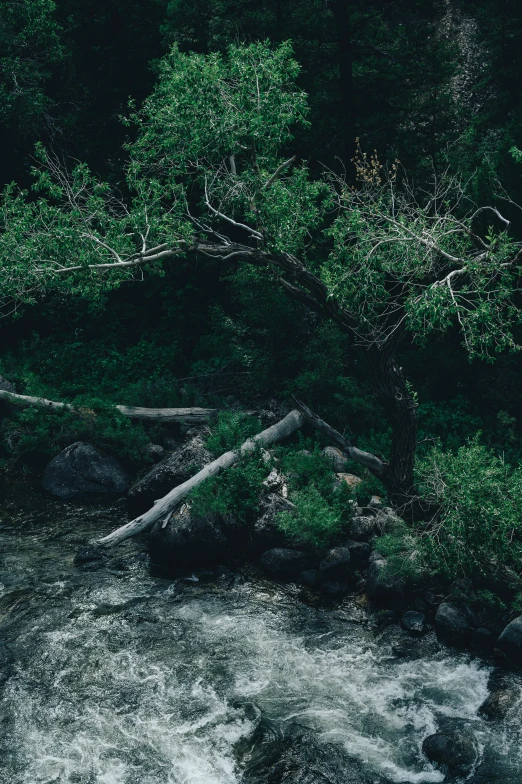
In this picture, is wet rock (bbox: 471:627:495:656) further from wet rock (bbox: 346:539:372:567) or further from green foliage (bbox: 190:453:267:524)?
green foliage (bbox: 190:453:267:524)

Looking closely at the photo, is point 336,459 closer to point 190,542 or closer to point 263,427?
point 263,427

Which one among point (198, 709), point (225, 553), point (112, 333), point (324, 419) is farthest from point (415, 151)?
point (198, 709)

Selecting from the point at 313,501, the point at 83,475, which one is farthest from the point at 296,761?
the point at 83,475

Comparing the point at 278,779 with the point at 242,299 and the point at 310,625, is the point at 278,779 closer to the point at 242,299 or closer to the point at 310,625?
the point at 310,625

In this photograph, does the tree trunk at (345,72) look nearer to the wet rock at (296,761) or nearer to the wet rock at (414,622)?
the wet rock at (414,622)

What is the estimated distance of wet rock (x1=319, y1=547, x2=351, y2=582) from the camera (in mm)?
11891

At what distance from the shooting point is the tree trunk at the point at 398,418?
12109 mm

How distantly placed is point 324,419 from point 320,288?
3.91m

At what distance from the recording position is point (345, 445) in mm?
14320

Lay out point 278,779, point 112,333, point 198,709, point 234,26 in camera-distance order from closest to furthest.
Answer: point 278,779
point 198,709
point 234,26
point 112,333

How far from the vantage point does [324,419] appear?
51.2ft

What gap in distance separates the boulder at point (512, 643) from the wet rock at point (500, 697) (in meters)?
0.29

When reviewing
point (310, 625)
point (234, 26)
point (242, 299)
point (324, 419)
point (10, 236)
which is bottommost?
point (310, 625)

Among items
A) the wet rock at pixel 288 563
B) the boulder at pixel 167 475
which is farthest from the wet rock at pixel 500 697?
the boulder at pixel 167 475
